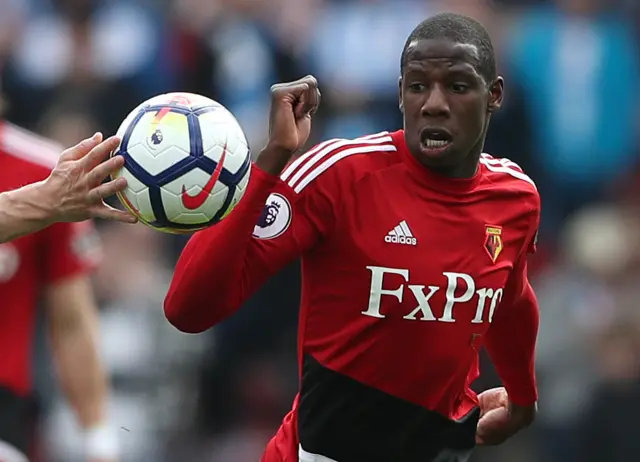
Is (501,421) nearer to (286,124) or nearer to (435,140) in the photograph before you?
(435,140)

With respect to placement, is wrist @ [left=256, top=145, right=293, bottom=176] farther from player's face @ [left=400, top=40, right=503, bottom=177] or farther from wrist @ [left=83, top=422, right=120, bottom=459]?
wrist @ [left=83, top=422, right=120, bottom=459]

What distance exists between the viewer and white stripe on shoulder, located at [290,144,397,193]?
18.3ft

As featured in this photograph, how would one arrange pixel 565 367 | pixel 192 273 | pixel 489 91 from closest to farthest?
pixel 192 273
pixel 489 91
pixel 565 367

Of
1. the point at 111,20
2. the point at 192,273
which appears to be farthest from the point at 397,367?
the point at 111,20

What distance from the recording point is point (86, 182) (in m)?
5.24

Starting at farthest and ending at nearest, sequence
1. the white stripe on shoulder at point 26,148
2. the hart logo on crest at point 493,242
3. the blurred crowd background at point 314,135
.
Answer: the blurred crowd background at point 314,135, the white stripe on shoulder at point 26,148, the hart logo on crest at point 493,242

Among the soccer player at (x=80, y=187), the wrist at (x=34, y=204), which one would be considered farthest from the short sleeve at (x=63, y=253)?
the soccer player at (x=80, y=187)

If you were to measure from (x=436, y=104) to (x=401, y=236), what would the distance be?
0.51 metres

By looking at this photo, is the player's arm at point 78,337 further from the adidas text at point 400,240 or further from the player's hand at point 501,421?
the adidas text at point 400,240

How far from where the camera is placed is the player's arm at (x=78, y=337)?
291 inches

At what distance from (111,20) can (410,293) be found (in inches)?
318

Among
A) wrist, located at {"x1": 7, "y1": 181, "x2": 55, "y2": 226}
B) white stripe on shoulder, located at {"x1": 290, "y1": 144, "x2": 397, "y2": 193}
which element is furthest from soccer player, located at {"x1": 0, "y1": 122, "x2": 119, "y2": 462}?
white stripe on shoulder, located at {"x1": 290, "y1": 144, "x2": 397, "y2": 193}

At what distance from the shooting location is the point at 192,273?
5.34 m

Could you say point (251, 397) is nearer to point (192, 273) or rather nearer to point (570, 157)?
point (570, 157)
